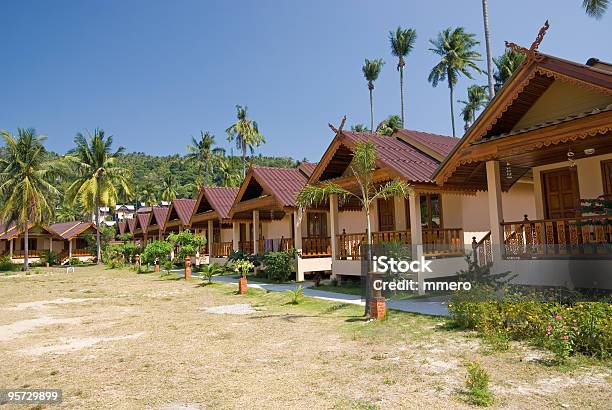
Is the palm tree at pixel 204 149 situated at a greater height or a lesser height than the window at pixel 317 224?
greater

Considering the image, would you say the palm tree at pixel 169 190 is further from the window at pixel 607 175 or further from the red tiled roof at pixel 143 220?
the window at pixel 607 175

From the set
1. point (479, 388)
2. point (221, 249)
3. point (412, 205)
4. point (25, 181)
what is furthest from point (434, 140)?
point (25, 181)

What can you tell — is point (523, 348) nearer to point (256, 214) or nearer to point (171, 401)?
point (171, 401)

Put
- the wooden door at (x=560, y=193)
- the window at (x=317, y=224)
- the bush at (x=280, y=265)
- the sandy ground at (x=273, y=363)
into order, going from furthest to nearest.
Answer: the window at (x=317, y=224) → the bush at (x=280, y=265) → the wooden door at (x=560, y=193) → the sandy ground at (x=273, y=363)

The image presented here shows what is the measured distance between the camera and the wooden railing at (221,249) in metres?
28.7

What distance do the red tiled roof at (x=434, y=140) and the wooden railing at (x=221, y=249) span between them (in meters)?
15.3

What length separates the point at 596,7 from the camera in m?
15.2

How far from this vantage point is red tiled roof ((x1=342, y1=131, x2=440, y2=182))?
12940 mm

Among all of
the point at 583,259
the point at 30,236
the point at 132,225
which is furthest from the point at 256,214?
the point at 30,236

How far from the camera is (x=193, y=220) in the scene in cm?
2978

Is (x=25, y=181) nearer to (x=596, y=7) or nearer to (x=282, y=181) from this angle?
(x=282, y=181)

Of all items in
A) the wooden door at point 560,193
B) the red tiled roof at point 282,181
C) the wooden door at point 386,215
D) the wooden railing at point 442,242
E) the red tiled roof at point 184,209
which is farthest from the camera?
the red tiled roof at point 184,209

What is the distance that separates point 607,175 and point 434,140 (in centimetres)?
645

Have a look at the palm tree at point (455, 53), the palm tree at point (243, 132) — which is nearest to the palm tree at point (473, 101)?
the palm tree at point (455, 53)
